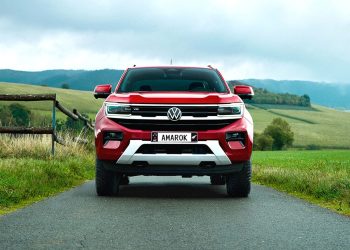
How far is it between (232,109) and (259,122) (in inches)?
3963

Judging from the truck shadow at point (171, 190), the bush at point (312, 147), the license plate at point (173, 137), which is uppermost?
the license plate at point (173, 137)

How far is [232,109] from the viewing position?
9234mm

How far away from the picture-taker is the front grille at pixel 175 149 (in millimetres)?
8992

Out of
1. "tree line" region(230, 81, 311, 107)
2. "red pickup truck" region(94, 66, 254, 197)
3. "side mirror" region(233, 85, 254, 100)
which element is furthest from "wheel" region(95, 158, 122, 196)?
"tree line" region(230, 81, 311, 107)

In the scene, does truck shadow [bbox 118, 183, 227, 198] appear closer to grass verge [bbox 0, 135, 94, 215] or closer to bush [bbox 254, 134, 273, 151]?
grass verge [bbox 0, 135, 94, 215]

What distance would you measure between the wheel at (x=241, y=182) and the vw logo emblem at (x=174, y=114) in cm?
120

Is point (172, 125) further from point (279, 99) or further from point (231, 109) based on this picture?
point (279, 99)

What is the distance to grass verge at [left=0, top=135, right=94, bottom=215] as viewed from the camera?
355 inches

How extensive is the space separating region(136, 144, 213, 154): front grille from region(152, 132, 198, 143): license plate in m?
0.07

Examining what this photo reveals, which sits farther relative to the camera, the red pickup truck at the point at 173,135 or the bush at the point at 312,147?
the bush at the point at 312,147

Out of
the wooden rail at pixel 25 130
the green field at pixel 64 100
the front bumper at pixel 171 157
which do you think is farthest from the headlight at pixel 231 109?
the green field at pixel 64 100

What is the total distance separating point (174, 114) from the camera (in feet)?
29.8

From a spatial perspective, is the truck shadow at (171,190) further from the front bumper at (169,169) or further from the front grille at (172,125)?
the front grille at (172,125)

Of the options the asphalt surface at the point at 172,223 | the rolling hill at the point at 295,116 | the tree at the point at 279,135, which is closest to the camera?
the asphalt surface at the point at 172,223
